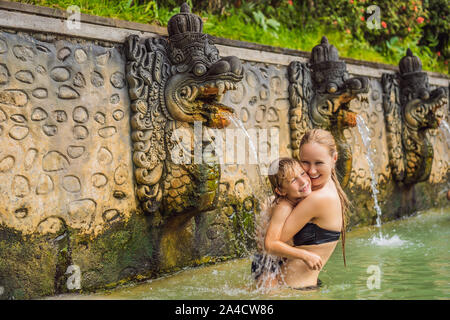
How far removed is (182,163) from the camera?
13.7 ft

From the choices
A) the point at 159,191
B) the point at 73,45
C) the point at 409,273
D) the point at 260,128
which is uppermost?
the point at 73,45

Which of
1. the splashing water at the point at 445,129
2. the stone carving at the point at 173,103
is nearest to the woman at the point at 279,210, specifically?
the stone carving at the point at 173,103

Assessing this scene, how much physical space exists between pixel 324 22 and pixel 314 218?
202 inches

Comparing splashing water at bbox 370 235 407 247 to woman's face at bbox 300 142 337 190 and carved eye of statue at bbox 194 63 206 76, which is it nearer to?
woman's face at bbox 300 142 337 190

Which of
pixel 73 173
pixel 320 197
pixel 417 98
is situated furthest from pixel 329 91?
pixel 73 173

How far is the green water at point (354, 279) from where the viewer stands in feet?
11.1

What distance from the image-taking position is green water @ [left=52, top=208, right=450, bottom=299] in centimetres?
340

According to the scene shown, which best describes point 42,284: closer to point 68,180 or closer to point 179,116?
point 68,180

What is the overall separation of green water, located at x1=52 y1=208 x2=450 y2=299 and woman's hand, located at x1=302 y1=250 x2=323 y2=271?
264 millimetres

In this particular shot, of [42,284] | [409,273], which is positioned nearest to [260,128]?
[409,273]

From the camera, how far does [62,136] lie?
3674mm

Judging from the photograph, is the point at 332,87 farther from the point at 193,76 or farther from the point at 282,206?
the point at 282,206

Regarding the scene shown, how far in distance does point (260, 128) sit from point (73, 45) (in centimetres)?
217
